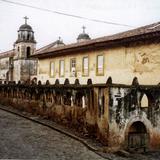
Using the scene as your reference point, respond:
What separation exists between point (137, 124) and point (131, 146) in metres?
0.83

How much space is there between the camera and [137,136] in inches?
399

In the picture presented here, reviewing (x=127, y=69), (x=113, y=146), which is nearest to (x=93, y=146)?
(x=113, y=146)

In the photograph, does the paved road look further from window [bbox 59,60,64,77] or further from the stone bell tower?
the stone bell tower

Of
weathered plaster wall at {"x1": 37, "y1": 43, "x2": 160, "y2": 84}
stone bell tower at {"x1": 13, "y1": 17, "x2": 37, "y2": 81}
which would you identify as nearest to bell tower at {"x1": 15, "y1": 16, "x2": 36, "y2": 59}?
stone bell tower at {"x1": 13, "y1": 17, "x2": 37, "y2": 81}

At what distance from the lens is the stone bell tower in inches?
1901

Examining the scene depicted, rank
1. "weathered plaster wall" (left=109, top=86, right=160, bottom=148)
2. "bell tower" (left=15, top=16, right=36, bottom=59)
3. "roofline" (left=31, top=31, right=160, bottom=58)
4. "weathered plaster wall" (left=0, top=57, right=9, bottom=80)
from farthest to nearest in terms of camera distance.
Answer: "weathered plaster wall" (left=0, top=57, right=9, bottom=80), "bell tower" (left=15, top=16, right=36, bottom=59), "roofline" (left=31, top=31, right=160, bottom=58), "weathered plaster wall" (left=109, top=86, right=160, bottom=148)

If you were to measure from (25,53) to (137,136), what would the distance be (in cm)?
4036

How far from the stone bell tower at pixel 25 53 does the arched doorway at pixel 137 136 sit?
39.6 metres

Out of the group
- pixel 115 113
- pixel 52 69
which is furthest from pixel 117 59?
pixel 52 69

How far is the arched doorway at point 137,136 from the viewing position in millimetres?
10031

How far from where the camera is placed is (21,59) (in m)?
49.2

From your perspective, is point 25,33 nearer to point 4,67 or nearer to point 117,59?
point 4,67

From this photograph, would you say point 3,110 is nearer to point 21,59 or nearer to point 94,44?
point 94,44

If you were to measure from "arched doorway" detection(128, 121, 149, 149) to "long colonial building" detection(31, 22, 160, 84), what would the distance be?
462 centimetres
